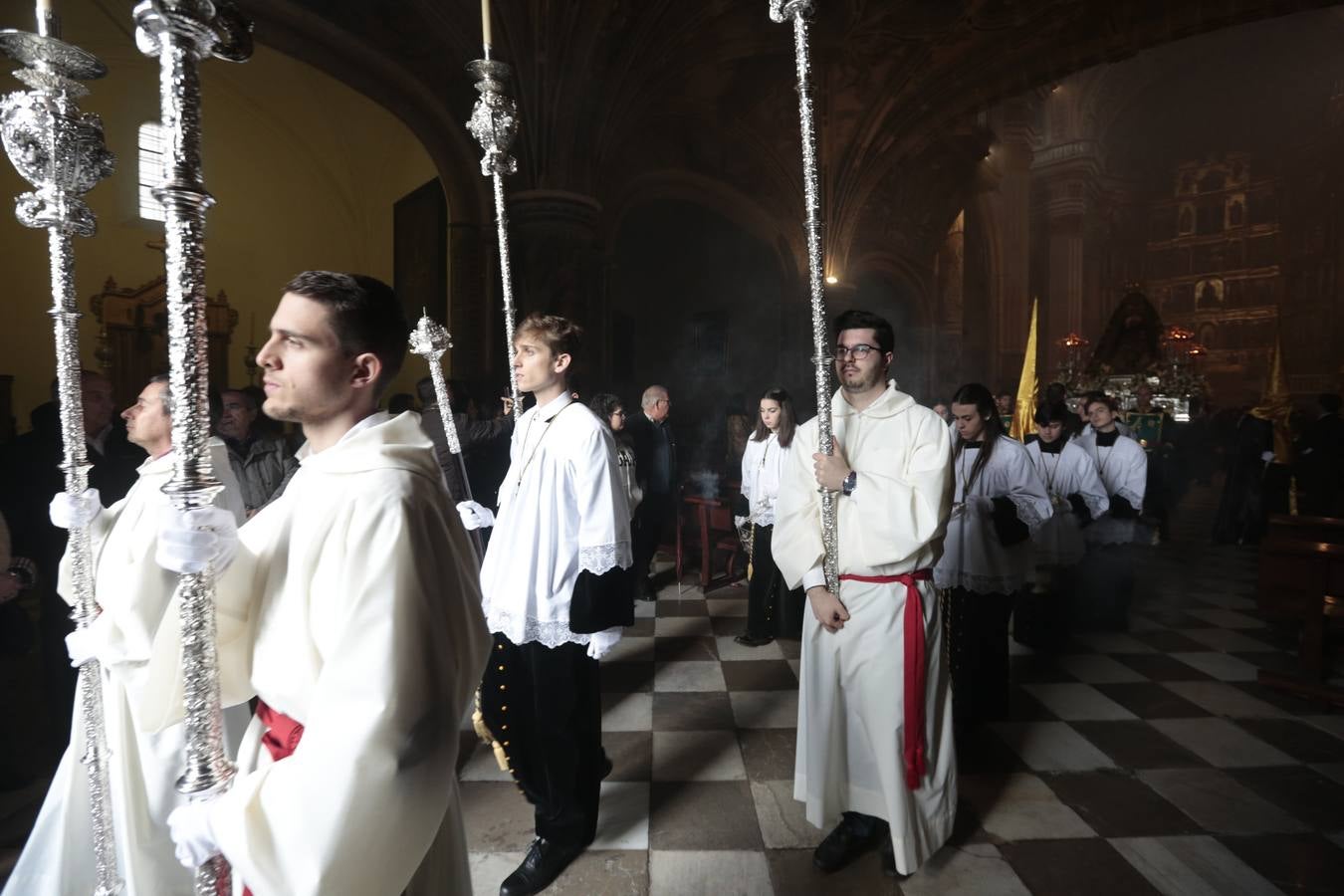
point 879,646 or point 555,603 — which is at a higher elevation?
point 555,603

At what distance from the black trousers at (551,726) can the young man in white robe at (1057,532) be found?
10.8 ft

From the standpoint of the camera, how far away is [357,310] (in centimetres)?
130

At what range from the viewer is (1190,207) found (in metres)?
19.6

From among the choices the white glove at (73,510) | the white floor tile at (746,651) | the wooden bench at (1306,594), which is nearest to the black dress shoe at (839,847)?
the white floor tile at (746,651)

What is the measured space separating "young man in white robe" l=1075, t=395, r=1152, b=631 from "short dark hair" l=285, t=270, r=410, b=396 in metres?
5.03

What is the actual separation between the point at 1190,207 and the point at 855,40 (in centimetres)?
1457

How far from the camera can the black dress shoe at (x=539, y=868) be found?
2357 mm

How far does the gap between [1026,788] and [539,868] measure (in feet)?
6.78

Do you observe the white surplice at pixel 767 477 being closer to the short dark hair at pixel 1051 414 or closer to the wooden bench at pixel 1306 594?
the short dark hair at pixel 1051 414

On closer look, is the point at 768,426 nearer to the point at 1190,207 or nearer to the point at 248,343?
the point at 248,343

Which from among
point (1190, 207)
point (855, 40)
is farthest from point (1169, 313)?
point (855, 40)

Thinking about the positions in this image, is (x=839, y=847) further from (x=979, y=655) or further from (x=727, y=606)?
(x=727, y=606)

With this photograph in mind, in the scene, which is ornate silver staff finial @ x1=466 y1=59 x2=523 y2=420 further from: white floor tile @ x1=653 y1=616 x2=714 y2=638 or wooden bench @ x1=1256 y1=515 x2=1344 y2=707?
wooden bench @ x1=1256 y1=515 x2=1344 y2=707

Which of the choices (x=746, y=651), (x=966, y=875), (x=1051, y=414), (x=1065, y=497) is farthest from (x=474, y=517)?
(x=1051, y=414)
